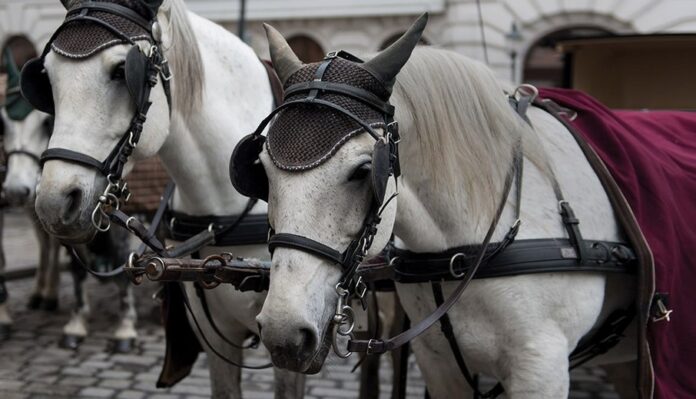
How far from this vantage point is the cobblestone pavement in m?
4.65

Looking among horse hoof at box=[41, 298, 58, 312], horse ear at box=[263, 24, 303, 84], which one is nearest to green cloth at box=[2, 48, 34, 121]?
horse hoof at box=[41, 298, 58, 312]

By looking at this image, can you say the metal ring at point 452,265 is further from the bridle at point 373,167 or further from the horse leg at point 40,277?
the horse leg at point 40,277

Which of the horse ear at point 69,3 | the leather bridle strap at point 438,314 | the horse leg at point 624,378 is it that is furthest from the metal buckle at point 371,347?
the horse leg at point 624,378

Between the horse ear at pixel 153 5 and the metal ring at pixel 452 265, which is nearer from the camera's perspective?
the metal ring at pixel 452 265

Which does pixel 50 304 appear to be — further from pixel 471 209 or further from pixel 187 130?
pixel 471 209

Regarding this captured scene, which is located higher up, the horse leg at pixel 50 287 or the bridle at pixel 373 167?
the bridle at pixel 373 167

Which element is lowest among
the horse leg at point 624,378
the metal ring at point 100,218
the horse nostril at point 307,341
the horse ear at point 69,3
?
the horse leg at point 624,378

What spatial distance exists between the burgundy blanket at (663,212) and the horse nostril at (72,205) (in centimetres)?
170

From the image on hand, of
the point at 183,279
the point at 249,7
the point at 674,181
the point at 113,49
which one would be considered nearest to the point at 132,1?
the point at 113,49

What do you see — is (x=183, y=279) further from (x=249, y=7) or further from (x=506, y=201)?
(x=249, y=7)

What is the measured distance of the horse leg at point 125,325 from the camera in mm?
5549

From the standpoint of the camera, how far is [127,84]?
7.56ft

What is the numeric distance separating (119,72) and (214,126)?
18.8 inches

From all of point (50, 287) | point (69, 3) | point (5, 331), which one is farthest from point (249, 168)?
point (50, 287)
